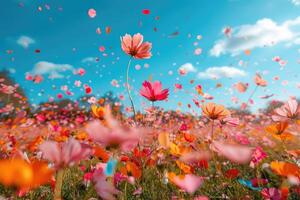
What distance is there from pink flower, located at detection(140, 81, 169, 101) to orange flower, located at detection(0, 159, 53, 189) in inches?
29.0

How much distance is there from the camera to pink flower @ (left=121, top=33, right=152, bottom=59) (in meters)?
1.45

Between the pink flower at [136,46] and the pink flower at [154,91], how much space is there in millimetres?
303

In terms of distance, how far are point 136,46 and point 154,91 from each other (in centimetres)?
36

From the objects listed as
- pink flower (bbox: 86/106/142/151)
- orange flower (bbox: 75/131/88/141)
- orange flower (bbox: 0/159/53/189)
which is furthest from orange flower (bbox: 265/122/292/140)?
orange flower (bbox: 75/131/88/141)

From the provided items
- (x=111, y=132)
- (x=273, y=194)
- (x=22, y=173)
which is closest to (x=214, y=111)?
(x=273, y=194)

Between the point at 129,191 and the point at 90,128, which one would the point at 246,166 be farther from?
the point at 90,128

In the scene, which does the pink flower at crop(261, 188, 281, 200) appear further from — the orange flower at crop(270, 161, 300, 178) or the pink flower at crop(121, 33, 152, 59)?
the pink flower at crop(121, 33, 152, 59)

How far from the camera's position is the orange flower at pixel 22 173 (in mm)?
475

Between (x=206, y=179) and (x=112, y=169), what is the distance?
4.23 ft

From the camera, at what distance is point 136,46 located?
148cm

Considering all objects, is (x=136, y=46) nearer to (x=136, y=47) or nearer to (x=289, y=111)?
(x=136, y=47)

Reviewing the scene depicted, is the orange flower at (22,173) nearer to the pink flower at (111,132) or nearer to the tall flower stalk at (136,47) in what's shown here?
the pink flower at (111,132)

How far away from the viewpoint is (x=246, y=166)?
259cm

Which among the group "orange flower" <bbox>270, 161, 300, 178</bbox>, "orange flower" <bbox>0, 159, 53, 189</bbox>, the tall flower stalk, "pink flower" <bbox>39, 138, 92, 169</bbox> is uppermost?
the tall flower stalk
